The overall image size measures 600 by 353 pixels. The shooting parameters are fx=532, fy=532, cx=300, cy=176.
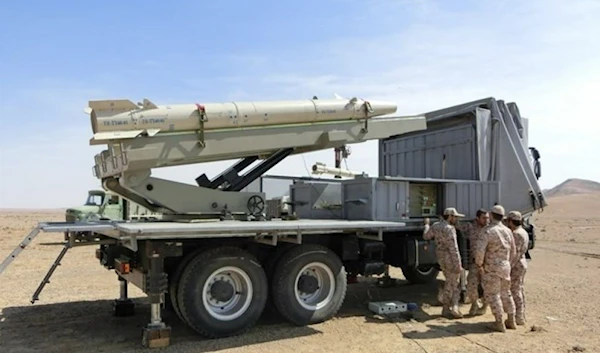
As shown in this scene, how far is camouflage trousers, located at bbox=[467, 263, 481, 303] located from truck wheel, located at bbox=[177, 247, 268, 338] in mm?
3272

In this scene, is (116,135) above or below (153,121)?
below

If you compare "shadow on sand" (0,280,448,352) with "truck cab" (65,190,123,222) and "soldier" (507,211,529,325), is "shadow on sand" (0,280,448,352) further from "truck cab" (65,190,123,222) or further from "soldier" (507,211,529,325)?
"truck cab" (65,190,123,222)

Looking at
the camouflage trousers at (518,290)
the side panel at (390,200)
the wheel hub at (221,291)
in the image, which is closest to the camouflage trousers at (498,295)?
the camouflage trousers at (518,290)

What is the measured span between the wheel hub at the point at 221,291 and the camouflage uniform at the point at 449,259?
327 cm

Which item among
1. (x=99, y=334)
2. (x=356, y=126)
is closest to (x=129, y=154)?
(x=99, y=334)

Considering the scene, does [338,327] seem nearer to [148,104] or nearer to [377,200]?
[377,200]

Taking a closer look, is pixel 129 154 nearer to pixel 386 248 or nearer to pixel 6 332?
pixel 6 332

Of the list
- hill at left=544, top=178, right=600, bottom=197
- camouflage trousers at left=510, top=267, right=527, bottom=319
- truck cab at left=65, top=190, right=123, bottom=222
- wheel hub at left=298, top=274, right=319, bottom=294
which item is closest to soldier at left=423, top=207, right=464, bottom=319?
camouflage trousers at left=510, top=267, right=527, bottom=319

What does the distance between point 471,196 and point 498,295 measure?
2378mm

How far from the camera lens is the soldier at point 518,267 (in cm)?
745

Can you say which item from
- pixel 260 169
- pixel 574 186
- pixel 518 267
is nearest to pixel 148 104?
pixel 260 169

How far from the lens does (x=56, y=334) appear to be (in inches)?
269

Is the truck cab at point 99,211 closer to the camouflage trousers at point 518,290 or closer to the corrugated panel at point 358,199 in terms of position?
the corrugated panel at point 358,199

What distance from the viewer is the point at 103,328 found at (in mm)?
7188
